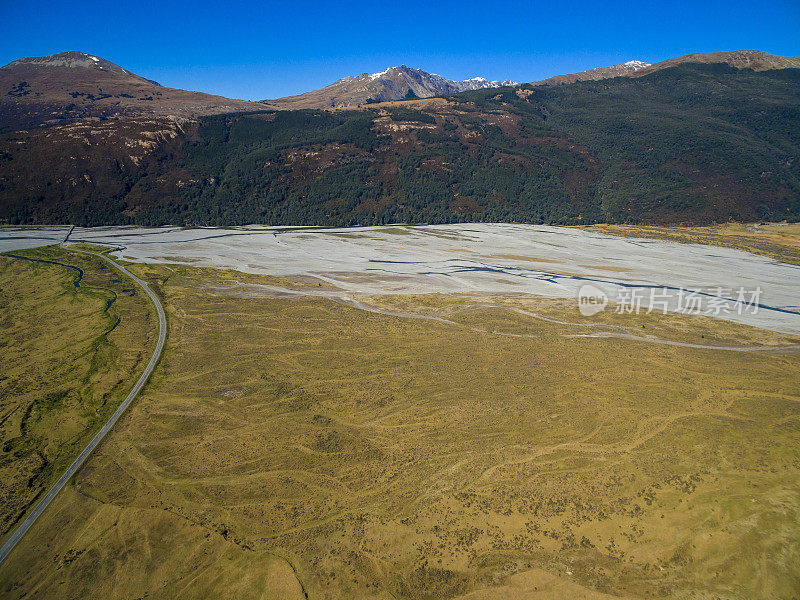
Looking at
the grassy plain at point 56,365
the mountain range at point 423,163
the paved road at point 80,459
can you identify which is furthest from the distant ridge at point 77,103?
the paved road at point 80,459

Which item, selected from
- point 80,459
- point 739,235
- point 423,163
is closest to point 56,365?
point 80,459

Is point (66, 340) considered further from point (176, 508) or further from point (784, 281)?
point (784, 281)

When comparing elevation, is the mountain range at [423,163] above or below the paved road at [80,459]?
above

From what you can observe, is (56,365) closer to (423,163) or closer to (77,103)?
(423,163)

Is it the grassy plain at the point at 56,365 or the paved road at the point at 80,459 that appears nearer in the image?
the paved road at the point at 80,459

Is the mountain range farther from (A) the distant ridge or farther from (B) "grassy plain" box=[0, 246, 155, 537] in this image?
(B) "grassy plain" box=[0, 246, 155, 537]

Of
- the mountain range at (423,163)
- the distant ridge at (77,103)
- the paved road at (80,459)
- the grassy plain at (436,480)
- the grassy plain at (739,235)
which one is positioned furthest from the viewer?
the distant ridge at (77,103)

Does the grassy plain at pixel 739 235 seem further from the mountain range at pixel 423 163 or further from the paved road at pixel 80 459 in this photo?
the paved road at pixel 80 459
